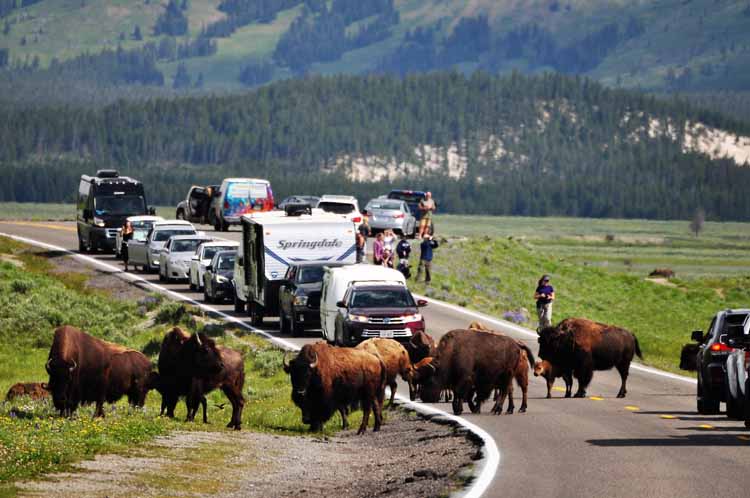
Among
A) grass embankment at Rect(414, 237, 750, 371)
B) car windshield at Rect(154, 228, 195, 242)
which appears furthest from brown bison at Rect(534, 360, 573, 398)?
car windshield at Rect(154, 228, 195, 242)

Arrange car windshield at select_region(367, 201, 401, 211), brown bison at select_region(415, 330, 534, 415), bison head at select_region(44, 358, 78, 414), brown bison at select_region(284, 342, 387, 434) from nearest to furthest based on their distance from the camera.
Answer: brown bison at select_region(284, 342, 387, 434)
bison head at select_region(44, 358, 78, 414)
brown bison at select_region(415, 330, 534, 415)
car windshield at select_region(367, 201, 401, 211)

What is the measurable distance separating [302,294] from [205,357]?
16.7 meters

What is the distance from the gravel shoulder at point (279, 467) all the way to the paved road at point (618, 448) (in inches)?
30.1

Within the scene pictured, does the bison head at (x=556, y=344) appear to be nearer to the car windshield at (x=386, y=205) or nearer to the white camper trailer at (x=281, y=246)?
the white camper trailer at (x=281, y=246)

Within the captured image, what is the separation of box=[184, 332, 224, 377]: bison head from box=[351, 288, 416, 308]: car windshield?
38.8ft

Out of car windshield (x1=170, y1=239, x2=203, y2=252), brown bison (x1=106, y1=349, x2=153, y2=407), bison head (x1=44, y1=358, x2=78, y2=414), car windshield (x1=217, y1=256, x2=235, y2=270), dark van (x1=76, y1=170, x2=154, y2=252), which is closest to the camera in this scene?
bison head (x1=44, y1=358, x2=78, y2=414)

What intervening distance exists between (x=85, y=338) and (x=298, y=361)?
3.44 metres

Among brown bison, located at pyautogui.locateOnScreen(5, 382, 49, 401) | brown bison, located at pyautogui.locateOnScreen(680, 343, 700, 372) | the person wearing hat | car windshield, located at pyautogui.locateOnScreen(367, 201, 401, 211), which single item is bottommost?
brown bison, located at pyautogui.locateOnScreen(680, 343, 700, 372)

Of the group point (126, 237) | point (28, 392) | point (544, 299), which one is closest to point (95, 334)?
point (544, 299)

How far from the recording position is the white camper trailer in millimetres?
41594

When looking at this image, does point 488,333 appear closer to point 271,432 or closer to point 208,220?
point 271,432

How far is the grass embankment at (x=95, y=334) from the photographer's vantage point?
18.4 metres

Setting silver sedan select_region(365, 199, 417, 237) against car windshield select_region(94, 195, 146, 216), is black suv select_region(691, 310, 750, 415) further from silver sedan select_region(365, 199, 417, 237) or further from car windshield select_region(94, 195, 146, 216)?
silver sedan select_region(365, 199, 417, 237)

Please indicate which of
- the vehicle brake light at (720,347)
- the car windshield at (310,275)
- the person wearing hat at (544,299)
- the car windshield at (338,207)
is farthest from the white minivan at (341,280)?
the car windshield at (338,207)
